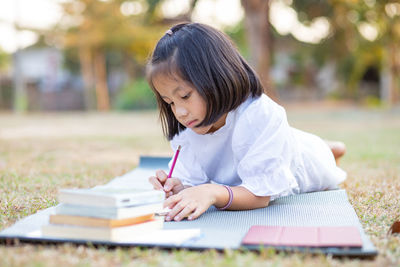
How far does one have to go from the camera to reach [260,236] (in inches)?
55.8

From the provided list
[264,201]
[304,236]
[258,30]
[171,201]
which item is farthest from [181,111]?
[258,30]

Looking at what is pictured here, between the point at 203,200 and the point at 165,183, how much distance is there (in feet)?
1.10

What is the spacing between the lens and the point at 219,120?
76.9 inches

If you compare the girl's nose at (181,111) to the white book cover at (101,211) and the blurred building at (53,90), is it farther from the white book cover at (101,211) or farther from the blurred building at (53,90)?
the blurred building at (53,90)

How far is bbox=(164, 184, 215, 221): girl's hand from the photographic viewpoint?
1.68 meters

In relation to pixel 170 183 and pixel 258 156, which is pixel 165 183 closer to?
pixel 170 183

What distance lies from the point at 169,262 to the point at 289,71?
1058 inches

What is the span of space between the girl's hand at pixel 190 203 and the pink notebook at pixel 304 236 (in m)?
0.24

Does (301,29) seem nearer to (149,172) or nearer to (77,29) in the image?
(77,29)

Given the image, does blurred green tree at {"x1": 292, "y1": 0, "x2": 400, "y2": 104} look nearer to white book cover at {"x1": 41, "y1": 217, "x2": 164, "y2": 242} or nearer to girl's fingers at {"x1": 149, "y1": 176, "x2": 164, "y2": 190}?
girl's fingers at {"x1": 149, "y1": 176, "x2": 164, "y2": 190}

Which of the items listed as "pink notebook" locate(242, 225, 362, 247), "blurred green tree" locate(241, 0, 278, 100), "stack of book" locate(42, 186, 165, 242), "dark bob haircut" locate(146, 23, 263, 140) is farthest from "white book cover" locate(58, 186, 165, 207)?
"blurred green tree" locate(241, 0, 278, 100)

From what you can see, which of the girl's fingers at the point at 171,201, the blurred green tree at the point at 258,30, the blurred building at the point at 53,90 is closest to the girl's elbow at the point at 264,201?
the girl's fingers at the point at 171,201

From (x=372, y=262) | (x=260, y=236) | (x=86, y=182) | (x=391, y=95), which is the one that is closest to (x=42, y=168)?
(x=86, y=182)

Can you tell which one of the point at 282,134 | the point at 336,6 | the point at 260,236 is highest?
the point at 336,6
